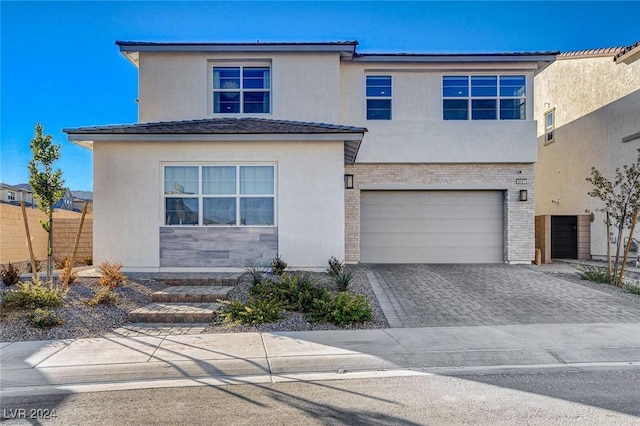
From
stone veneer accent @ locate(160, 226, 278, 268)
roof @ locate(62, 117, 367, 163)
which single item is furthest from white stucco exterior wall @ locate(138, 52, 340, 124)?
stone veneer accent @ locate(160, 226, 278, 268)

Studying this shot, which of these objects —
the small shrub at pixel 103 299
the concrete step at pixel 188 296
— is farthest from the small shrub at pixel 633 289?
the small shrub at pixel 103 299

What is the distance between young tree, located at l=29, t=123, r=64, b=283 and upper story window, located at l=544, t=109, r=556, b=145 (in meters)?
19.0

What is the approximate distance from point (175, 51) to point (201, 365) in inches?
445

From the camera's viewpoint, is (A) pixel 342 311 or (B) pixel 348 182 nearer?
(A) pixel 342 311

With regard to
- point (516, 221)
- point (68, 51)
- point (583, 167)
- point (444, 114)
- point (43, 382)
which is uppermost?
point (68, 51)

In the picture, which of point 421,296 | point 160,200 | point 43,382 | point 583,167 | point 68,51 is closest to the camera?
point 43,382

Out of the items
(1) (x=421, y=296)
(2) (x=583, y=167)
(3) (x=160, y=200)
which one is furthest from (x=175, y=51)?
(2) (x=583, y=167)

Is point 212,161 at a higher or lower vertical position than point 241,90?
lower

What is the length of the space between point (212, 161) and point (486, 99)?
9562mm

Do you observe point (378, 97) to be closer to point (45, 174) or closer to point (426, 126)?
point (426, 126)

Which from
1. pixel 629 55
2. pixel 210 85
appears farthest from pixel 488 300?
pixel 629 55

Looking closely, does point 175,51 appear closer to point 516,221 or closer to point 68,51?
point 68,51

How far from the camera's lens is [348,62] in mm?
13828

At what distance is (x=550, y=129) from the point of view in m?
18.5
